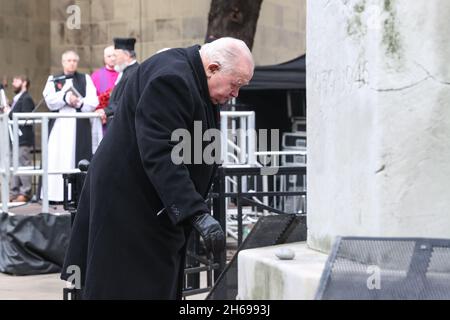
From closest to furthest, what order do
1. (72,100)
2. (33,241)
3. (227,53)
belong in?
(227,53) < (33,241) < (72,100)

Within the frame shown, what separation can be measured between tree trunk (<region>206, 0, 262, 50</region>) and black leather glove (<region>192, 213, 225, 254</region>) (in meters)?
8.08

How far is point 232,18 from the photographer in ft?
39.9

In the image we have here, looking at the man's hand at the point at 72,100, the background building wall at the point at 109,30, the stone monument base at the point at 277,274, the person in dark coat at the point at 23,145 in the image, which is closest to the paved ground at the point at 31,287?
the man's hand at the point at 72,100

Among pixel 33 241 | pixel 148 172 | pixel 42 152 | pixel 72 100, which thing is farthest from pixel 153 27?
pixel 148 172

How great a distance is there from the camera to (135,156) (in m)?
4.41

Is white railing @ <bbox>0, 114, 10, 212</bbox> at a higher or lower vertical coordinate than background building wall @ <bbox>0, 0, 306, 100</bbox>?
lower

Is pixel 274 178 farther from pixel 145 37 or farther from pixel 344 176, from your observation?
pixel 344 176

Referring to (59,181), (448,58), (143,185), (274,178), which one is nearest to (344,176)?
(448,58)

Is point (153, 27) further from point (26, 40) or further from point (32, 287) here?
point (32, 287)

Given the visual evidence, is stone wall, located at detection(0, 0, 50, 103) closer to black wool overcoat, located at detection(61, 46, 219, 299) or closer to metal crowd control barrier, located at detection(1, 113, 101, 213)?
metal crowd control barrier, located at detection(1, 113, 101, 213)

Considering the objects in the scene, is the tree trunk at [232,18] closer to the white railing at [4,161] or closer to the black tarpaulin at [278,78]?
the black tarpaulin at [278,78]

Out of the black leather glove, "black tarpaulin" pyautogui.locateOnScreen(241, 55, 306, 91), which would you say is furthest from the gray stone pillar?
"black tarpaulin" pyautogui.locateOnScreen(241, 55, 306, 91)

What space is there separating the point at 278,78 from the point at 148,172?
9.76 metres

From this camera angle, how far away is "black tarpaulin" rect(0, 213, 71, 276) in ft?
A: 29.7
